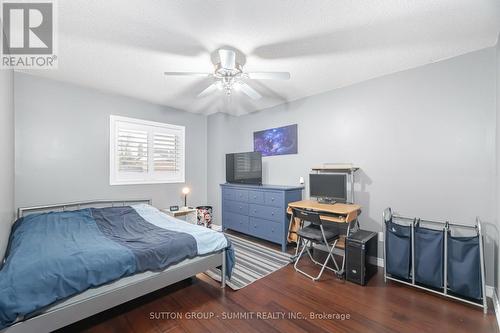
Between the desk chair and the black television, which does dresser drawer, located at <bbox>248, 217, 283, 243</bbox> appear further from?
the black television

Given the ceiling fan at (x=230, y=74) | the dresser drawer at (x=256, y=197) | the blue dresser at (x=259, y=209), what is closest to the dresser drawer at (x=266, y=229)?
→ the blue dresser at (x=259, y=209)

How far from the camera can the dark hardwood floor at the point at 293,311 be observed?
1.83 meters

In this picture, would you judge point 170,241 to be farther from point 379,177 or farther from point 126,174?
point 379,177

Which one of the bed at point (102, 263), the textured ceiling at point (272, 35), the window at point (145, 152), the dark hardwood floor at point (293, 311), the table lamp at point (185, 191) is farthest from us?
the table lamp at point (185, 191)

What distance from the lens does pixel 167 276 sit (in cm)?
205

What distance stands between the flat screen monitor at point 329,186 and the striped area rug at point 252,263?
1.04 m

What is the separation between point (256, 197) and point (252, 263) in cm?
113

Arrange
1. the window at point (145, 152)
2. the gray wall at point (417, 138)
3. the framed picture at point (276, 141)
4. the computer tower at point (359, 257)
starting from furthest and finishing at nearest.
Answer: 1. the framed picture at point (276, 141)
2. the window at point (145, 152)
3. the computer tower at point (359, 257)
4. the gray wall at point (417, 138)

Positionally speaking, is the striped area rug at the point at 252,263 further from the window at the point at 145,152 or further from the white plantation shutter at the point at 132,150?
the white plantation shutter at the point at 132,150

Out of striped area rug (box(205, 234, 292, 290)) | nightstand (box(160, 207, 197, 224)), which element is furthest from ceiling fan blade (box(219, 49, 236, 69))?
Result: nightstand (box(160, 207, 197, 224))

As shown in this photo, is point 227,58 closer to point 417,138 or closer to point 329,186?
point 329,186

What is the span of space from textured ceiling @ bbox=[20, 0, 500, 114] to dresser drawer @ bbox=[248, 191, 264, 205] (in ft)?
6.23

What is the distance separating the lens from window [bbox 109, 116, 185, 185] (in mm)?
3727

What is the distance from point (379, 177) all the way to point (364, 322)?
5.80 feet
